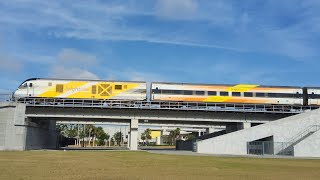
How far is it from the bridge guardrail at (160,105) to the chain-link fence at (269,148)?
9334 millimetres

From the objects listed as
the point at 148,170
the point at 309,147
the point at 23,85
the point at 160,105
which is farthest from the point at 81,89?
the point at 148,170

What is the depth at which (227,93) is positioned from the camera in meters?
59.9

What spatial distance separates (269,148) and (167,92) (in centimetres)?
1784

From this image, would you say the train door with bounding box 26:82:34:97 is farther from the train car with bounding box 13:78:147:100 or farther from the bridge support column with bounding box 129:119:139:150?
the bridge support column with bounding box 129:119:139:150

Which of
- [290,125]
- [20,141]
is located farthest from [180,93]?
[20,141]

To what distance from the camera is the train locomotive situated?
57656 mm

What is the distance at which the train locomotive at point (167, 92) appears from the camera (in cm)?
5766

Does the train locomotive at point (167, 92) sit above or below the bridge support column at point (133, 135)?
above

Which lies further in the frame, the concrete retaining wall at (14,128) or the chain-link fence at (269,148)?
the concrete retaining wall at (14,128)

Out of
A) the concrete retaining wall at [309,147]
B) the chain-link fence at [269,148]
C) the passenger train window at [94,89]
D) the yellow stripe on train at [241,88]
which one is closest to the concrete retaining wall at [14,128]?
the passenger train window at [94,89]

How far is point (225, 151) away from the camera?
5059cm

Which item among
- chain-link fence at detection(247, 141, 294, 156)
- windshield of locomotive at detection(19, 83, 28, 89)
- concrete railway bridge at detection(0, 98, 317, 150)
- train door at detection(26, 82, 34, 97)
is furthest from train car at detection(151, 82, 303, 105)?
windshield of locomotive at detection(19, 83, 28, 89)

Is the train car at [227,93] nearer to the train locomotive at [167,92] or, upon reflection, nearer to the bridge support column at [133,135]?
the train locomotive at [167,92]

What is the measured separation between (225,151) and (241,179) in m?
34.6
